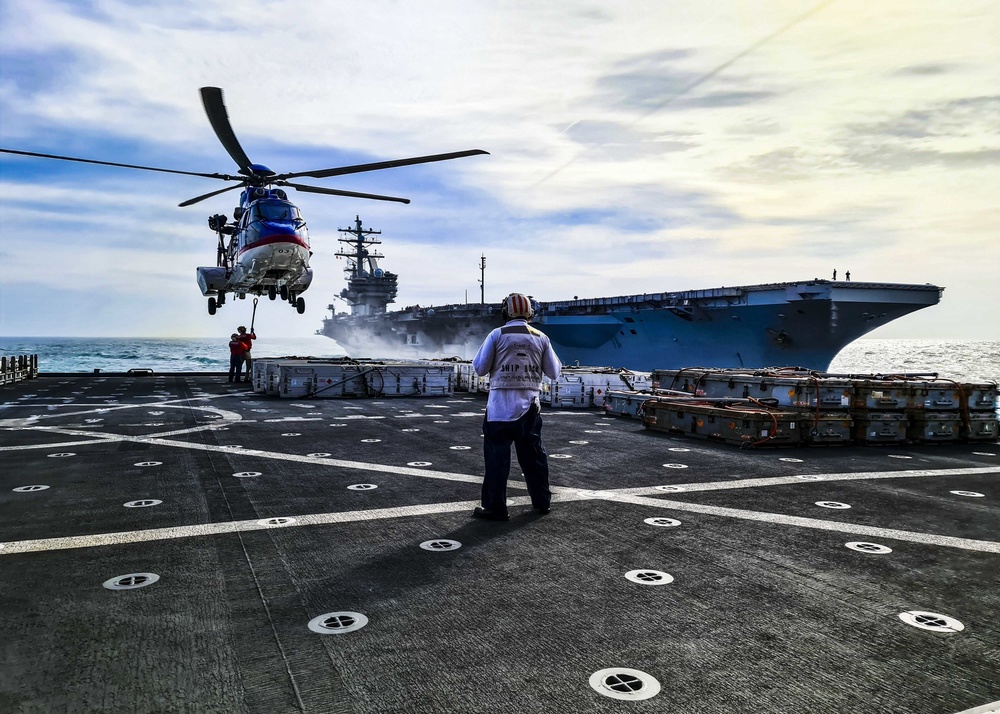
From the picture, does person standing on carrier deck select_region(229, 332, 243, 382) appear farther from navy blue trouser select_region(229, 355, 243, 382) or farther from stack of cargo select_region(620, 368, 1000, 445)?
stack of cargo select_region(620, 368, 1000, 445)

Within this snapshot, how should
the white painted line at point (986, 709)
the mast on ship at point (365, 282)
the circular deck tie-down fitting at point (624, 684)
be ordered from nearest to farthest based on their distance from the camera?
the white painted line at point (986, 709), the circular deck tie-down fitting at point (624, 684), the mast on ship at point (365, 282)

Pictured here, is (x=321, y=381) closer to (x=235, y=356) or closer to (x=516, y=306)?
(x=235, y=356)

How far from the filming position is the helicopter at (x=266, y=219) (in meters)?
18.2

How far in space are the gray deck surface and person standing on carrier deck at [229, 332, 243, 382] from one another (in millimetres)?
16551

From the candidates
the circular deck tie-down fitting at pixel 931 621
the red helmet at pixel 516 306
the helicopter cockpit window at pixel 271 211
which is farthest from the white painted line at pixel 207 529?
the helicopter cockpit window at pixel 271 211

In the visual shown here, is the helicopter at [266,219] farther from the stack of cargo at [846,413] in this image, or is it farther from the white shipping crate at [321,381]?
the stack of cargo at [846,413]

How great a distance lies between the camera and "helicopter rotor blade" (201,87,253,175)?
16719 mm

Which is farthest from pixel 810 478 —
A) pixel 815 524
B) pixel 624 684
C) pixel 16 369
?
pixel 16 369

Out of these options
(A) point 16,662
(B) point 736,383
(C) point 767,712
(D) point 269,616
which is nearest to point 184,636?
(D) point 269,616

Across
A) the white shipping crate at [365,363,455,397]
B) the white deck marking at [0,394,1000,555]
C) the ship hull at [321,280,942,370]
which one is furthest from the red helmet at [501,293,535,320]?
the ship hull at [321,280,942,370]

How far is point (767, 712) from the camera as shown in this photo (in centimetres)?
258

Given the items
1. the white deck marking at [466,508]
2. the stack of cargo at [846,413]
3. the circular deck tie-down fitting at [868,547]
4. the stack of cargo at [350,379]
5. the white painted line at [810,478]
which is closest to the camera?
the circular deck tie-down fitting at [868,547]

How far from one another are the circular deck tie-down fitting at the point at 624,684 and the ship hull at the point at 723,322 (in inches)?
1255

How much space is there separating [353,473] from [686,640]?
5.21 metres
